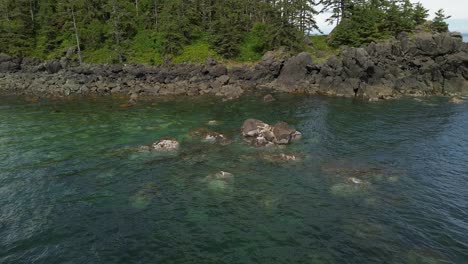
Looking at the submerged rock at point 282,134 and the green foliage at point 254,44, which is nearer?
the submerged rock at point 282,134

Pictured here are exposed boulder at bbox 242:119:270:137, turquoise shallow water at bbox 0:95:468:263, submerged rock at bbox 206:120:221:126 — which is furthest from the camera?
submerged rock at bbox 206:120:221:126

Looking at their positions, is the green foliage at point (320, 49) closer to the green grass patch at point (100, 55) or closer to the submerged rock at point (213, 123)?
the submerged rock at point (213, 123)

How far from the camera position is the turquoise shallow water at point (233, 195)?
20.9 metres

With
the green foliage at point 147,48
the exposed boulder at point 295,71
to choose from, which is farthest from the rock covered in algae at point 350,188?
the green foliage at point 147,48

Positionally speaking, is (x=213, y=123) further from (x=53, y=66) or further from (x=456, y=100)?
(x=53, y=66)

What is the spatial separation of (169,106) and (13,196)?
115 feet

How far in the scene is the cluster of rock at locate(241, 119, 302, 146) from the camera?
3947cm

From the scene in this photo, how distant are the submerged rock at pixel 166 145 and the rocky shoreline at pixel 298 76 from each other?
29327 millimetres

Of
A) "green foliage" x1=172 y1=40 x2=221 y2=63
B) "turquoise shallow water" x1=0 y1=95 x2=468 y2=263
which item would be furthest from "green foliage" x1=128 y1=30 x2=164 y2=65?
"turquoise shallow water" x1=0 y1=95 x2=468 y2=263

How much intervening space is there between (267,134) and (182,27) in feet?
203

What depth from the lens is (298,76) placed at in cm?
7394

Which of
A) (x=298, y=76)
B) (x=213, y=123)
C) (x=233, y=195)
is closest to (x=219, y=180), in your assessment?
(x=233, y=195)

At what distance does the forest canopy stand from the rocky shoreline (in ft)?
25.0

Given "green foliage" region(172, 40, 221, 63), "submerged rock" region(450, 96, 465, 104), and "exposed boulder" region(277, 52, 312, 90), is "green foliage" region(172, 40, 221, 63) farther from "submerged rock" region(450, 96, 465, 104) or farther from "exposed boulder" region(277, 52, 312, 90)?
"submerged rock" region(450, 96, 465, 104)
